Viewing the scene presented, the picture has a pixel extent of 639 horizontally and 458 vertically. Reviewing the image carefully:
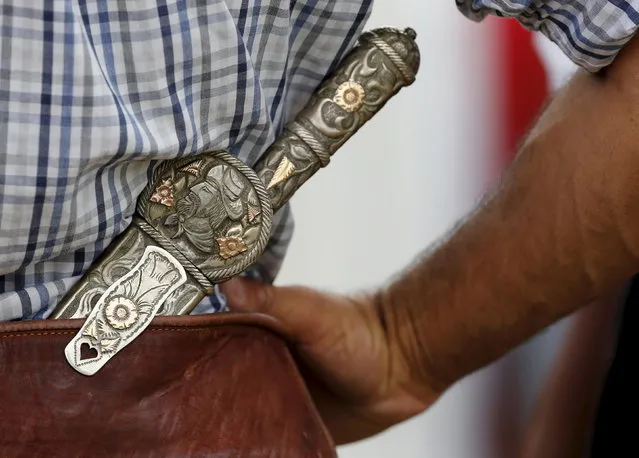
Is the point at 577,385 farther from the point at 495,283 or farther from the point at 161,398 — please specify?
the point at 161,398

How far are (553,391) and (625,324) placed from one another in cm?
16

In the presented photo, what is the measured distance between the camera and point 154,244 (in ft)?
1.82

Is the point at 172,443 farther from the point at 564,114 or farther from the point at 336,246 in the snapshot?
the point at 336,246

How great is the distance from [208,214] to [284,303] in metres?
0.18

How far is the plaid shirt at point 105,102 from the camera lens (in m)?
0.46

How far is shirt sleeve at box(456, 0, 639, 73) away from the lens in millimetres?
512

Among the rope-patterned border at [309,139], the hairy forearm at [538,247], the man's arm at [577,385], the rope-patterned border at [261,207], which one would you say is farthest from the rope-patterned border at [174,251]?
the man's arm at [577,385]

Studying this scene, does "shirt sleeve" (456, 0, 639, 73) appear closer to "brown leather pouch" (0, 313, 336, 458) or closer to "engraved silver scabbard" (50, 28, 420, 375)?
"engraved silver scabbard" (50, 28, 420, 375)

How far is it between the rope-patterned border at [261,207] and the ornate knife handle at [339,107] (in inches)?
0.7

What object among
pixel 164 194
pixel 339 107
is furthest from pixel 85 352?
pixel 339 107

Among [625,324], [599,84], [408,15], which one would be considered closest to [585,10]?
[599,84]

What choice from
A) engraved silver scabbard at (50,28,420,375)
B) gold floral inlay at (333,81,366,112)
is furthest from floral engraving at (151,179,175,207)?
gold floral inlay at (333,81,366,112)

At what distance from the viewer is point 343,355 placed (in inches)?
28.8

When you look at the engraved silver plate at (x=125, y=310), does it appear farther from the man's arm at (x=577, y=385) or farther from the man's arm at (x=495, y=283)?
the man's arm at (x=577, y=385)
